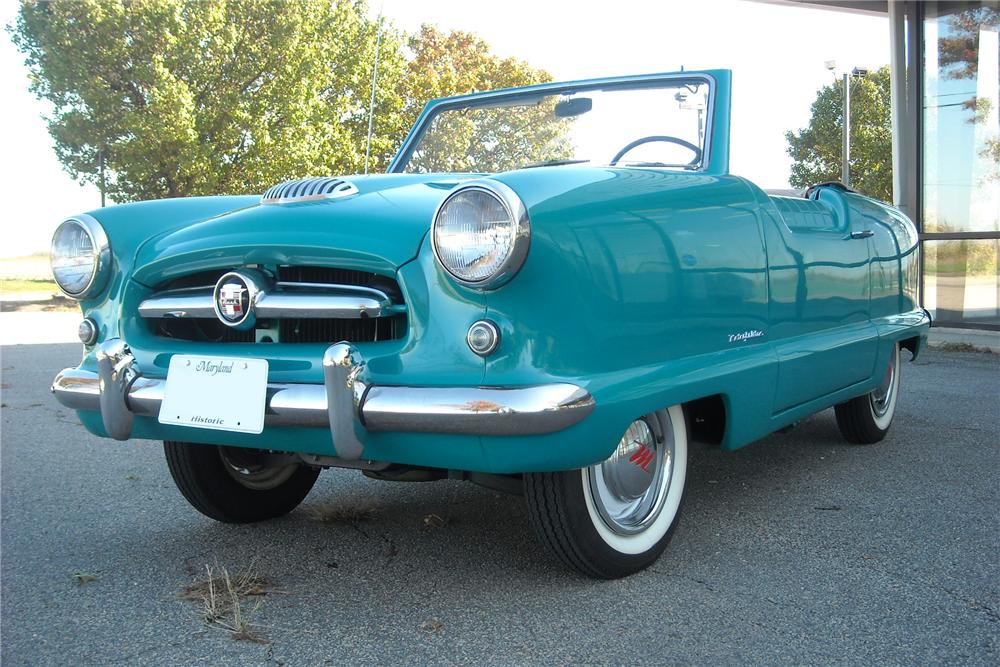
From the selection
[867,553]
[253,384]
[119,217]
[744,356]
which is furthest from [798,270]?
[119,217]

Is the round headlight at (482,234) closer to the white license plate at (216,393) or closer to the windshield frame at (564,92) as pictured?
the white license plate at (216,393)

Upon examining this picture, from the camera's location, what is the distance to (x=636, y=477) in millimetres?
2643

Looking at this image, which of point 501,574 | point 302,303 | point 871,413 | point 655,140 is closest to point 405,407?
point 302,303

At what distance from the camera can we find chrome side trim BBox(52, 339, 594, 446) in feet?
6.84

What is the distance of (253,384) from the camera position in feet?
7.66

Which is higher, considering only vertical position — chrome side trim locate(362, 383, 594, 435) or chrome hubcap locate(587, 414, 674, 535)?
chrome side trim locate(362, 383, 594, 435)

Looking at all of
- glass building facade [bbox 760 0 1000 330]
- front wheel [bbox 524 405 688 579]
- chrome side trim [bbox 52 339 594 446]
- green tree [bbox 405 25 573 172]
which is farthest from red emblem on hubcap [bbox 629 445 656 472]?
glass building facade [bbox 760 0 1000 330]

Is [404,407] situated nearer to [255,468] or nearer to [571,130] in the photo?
[255,468]

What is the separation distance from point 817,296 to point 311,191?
1.90 metres

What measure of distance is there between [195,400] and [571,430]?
39.6 inches

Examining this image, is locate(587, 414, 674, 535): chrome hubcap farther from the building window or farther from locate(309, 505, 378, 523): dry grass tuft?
the building window

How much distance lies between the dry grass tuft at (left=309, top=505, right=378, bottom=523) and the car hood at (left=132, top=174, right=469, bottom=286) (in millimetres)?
1011

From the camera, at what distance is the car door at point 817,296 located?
10.2 feet

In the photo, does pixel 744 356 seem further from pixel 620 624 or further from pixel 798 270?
pixel 620 624
